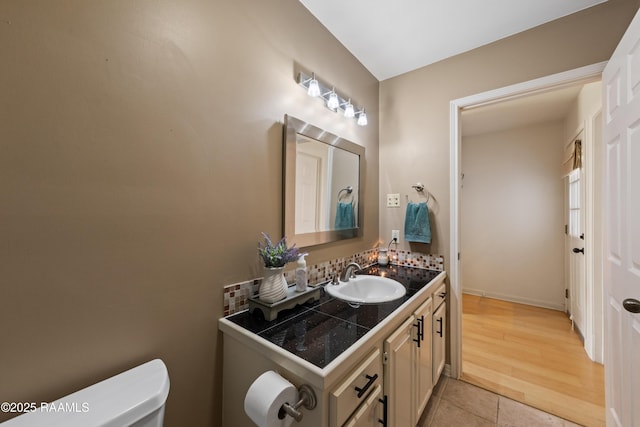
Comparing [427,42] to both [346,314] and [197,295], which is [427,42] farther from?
[197,295]

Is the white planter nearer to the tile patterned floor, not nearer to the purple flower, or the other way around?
Answer: the purple flower

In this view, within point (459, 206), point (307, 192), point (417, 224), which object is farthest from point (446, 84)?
point (307, 192)

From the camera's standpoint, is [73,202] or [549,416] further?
[549,416]

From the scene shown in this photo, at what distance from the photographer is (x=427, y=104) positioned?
2.01 meters

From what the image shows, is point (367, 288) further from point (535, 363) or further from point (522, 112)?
point (522, 112)

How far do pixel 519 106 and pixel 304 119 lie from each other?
2627 mm

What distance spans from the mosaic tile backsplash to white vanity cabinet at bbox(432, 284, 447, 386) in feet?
0.77

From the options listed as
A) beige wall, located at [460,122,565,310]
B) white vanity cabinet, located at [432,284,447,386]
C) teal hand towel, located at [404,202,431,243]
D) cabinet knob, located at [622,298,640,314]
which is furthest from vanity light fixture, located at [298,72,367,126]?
beige wall, located at [460,122,565,310]

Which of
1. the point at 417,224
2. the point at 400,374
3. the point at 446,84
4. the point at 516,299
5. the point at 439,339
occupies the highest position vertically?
the point at 446,84

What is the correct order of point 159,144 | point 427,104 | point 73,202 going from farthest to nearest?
point 427,104 → point 159,144 → point 73,202

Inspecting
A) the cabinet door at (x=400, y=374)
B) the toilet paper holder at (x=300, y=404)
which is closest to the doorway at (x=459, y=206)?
the cabinet door at (x=400, y=374)

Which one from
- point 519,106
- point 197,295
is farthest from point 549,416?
point 519,106

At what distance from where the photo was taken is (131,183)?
821mm

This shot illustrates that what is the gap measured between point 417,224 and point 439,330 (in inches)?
29.8
